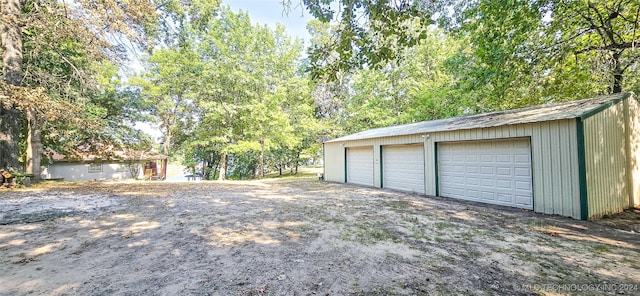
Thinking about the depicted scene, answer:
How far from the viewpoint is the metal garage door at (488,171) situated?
6223mm

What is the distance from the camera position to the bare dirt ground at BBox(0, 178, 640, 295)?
8.52ft

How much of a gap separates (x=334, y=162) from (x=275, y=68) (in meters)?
8.50

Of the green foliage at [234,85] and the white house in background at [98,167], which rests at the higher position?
the green foliage at [234,85]

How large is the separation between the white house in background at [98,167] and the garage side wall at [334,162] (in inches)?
526

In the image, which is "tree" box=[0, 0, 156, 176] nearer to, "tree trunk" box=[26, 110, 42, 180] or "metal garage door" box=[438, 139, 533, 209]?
"tree trunk" box=[26, 110, 42, 180]

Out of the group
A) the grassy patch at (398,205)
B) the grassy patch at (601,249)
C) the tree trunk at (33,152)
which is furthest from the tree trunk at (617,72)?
the tree trunk at (33,152)

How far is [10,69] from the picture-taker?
8.82 metres

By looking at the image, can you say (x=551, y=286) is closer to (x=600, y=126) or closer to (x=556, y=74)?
(x=600, y=126)

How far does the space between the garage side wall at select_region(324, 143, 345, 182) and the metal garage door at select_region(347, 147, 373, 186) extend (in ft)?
1.61

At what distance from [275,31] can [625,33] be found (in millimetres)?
17013

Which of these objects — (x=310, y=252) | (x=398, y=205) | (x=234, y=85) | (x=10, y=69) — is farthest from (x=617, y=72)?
(x=10, y=69)

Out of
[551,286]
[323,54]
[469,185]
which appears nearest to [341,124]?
[469,185]

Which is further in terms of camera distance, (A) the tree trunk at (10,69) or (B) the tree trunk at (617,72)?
(A) the tree trunk at (10,69)

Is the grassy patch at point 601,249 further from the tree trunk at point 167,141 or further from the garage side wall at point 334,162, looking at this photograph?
the tree trunk at point 167,141
